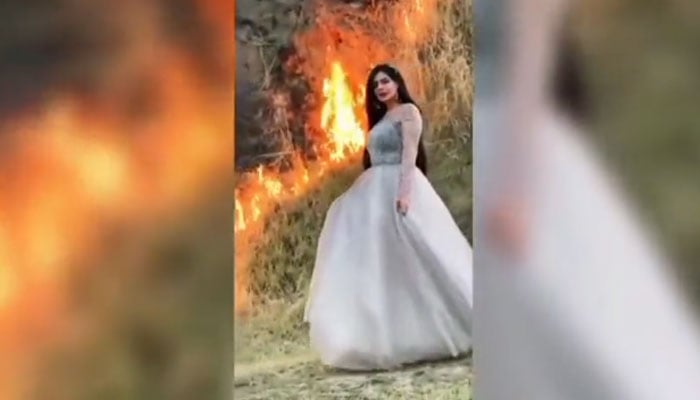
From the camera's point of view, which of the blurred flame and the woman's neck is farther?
the woman's neck

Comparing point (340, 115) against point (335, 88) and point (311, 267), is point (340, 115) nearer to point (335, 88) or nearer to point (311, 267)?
point (335, 88)

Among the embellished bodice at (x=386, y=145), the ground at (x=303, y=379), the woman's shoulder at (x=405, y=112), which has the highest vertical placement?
the woman's shoulder at (x=405, y=112)

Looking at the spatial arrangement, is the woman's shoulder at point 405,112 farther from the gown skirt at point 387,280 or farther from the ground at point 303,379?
the ground at point 303,379

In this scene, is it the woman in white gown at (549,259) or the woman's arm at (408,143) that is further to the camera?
the woman's arm at (408,143)

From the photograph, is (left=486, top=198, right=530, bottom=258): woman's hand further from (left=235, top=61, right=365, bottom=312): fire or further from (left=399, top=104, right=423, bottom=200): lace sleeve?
(left=235, top=61, right=365, bottom=312): fire

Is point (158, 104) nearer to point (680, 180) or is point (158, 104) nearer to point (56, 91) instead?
point (56, 91)

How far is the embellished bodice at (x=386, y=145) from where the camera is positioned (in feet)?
5.74

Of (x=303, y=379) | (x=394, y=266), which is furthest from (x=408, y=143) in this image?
(x=303, y=379)

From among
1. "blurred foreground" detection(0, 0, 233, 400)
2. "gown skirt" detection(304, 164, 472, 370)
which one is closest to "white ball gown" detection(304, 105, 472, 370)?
"gown skirt" detection(304, 164, 472, 370)

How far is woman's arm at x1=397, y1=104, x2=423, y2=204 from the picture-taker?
1.74 metres

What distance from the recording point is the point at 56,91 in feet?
5.20

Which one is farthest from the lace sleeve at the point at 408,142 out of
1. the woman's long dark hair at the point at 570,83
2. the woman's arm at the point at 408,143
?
the woman's long dark hair at the point at 570,83

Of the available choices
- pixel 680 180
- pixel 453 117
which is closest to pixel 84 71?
pixel 453 117

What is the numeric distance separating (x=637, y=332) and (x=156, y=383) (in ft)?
2.62
